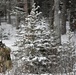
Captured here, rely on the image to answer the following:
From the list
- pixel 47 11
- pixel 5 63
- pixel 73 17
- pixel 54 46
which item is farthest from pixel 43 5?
pixel 5 63

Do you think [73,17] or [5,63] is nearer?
[5,63]

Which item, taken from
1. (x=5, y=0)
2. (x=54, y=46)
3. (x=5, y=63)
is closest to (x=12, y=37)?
(x=5, y=0)

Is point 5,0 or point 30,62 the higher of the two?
point 5,0

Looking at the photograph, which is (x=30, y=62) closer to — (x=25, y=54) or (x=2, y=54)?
(x=25, y=54)

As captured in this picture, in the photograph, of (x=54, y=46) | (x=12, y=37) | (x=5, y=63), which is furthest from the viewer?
(x=12, y=37)

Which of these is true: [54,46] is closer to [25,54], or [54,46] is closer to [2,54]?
[25,54]

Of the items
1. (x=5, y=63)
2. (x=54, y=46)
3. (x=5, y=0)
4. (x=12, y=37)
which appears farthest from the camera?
(x=5, y=0)

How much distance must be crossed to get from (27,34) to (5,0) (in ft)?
56.1

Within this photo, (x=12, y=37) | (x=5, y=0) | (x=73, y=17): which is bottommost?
(x=12, y=37)

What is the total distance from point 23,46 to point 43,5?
55.0ft

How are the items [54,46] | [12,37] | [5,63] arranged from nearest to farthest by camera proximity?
1. [5,63]
2. [54,46]
3. [12,37]

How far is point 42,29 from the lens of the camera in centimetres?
1087

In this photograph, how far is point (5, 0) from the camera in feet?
88.7

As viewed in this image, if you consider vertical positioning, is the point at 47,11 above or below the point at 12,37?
above
